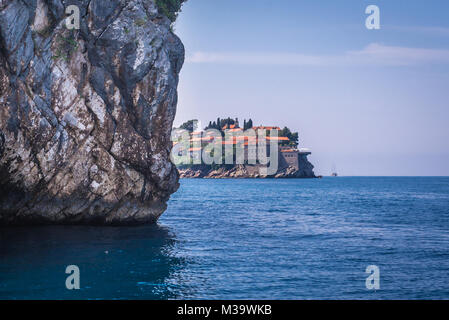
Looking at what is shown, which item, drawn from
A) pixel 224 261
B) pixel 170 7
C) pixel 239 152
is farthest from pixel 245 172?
pixel 224 261

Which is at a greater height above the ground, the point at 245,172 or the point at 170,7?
the point at 170,7

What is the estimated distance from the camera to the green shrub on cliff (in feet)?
111

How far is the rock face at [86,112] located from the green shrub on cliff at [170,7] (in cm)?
263

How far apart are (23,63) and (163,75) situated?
928 centimetres

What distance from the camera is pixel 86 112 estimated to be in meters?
26.0

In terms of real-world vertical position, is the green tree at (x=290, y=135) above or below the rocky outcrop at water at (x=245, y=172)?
above

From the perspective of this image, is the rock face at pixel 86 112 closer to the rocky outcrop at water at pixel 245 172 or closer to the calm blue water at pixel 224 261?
the calm blue water at pixel 224 261

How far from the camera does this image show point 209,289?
53.1 feet

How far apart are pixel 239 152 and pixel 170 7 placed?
120m

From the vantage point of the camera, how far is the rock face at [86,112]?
2327cm

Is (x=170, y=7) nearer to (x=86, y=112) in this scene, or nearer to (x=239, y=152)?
(x=86, y=112)

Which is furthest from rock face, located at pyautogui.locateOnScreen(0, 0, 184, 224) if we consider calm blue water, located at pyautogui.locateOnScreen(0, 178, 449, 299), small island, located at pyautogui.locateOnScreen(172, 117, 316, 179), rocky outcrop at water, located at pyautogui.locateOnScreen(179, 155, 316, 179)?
rocky outcrop at water, located at pyautogui.locateOnScreen(179, 155, 316, 179)

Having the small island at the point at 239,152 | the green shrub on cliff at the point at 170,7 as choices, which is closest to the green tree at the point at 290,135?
the small island at the point at 239,152

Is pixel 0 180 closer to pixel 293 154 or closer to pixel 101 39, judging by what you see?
pixel 101 39
